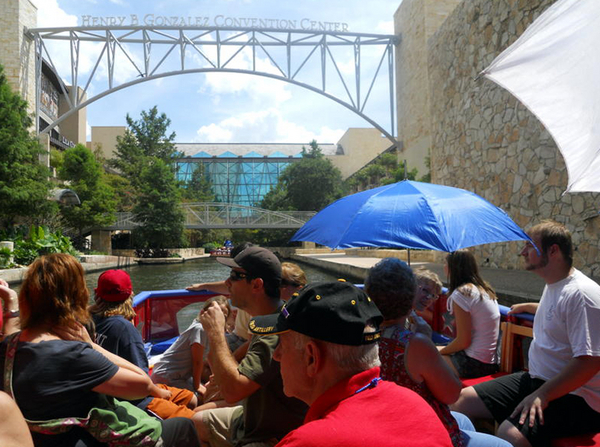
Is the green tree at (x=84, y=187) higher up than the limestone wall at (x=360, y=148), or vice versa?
the limestone wall at (x=360, y=148)

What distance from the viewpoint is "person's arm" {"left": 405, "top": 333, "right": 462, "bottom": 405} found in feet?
5.19

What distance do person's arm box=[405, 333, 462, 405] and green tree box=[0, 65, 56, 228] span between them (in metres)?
19.2

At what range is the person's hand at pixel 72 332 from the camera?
5.38 ft

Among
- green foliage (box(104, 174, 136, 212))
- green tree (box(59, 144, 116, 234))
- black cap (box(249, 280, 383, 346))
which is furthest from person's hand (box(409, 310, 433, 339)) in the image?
green foliage (box(104, 174, 136, 212))

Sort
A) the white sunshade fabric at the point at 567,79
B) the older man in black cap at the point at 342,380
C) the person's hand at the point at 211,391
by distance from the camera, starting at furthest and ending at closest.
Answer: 1. the person's hand at the point at 211,391
2. the white sunshade fabric at the point at 567,79
3. the older man in black cap at the point at 342,380

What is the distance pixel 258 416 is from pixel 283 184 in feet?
149

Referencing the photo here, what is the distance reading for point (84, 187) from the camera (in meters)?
26.4

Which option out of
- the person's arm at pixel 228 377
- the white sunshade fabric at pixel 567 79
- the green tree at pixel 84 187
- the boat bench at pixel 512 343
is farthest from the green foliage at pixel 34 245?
the white sunshade fabric at pixel 567 79

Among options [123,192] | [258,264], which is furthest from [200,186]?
[258,264]

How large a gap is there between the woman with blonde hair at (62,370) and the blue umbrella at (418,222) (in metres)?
1.53

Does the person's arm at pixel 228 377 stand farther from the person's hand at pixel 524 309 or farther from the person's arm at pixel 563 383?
the person's hand at pixel 524 309

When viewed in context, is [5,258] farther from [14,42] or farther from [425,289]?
[425,289]

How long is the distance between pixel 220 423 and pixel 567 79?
1.95 meters

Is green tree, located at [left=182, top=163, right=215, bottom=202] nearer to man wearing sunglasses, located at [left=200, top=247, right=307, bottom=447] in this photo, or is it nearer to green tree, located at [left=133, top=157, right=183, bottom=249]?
green tree, located at [left=133, top=157, right=183, bottom=249]
